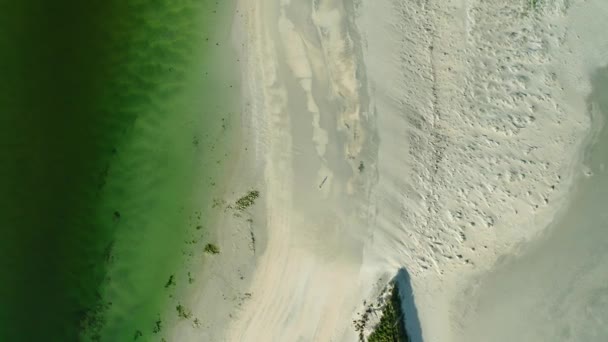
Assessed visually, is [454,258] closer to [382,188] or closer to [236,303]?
[382,188]

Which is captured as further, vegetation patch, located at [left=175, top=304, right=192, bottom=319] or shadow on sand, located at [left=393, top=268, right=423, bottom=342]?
vegetation patch, located at [left=175, top=304, right=192, bottom=319]

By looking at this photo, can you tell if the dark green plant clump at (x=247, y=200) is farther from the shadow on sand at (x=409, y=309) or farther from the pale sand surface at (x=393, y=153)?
the shadow on sand at (x=409, y=309)

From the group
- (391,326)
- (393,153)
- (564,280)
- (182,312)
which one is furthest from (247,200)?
(564,280)

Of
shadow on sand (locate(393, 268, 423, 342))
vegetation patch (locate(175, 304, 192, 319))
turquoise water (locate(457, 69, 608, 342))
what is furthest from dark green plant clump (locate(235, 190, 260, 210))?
turquoise water (locate(457, 69, 608, 342))

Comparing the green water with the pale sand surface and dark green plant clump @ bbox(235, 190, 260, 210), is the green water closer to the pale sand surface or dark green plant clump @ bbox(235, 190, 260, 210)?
dark green plant clump @ bbox(235, 190, 260, 210)

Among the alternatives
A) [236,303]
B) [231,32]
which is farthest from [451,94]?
[236,303]

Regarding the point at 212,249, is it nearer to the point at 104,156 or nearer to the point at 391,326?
the point at 104,156
